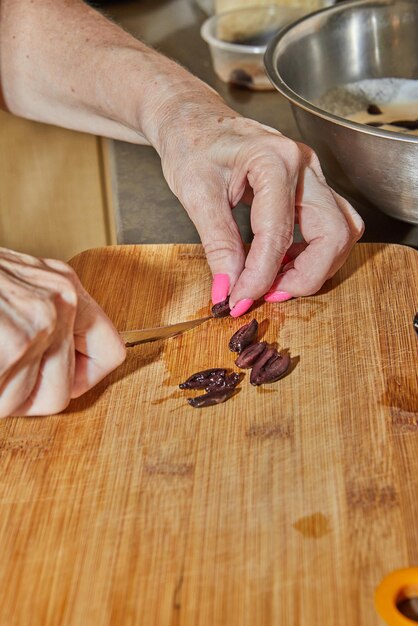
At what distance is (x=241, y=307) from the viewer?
4.56ft

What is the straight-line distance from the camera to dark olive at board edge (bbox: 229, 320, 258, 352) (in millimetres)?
1329

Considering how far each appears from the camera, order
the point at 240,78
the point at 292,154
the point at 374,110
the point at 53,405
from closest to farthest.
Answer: the point at 53,405, the point at 292,154, the point at 374,110, the point at 240,78

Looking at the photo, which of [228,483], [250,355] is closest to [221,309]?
[250,355]

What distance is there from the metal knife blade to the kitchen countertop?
30cm

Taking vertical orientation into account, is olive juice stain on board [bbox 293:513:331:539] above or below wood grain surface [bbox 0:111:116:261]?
above

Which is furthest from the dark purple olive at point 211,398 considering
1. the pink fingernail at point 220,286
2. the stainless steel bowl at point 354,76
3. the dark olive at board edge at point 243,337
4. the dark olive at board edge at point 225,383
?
the stainless steel bowl at point 354,76

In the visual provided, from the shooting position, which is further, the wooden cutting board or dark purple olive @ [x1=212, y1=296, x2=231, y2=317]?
dark purple olive @ [x1=212, y1=296, x2=231, y2=317]

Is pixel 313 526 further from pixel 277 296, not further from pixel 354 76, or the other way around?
pixel 354 76

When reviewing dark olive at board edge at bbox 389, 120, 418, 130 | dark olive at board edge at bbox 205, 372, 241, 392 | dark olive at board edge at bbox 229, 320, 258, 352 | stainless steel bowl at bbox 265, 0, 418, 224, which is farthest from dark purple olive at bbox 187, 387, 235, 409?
dark olive at board edge at bbox 389, 120, 418, 130

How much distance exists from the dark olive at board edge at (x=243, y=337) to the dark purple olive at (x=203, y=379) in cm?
6

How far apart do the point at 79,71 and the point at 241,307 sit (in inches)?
A: 26.8

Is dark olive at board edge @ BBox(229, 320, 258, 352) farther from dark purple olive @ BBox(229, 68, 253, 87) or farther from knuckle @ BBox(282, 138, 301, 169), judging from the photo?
dark purple olive @ BBox(229, 68, 253, 87)

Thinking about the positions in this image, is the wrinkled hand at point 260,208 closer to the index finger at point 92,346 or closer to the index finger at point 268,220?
A: the index finger at point 268,220

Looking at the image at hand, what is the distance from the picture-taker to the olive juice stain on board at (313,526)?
39.7 inches
